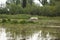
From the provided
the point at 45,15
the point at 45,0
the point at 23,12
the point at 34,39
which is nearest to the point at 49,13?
the point at 45,15

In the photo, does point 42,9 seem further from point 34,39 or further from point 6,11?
point 34,39

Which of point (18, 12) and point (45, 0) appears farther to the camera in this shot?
point (45, 0)

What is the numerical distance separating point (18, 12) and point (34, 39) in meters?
23.1

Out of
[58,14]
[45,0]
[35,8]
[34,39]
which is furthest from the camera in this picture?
[45,0]

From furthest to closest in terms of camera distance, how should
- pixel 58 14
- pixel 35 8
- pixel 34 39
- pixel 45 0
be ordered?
pixel 45 0 < pixel 35 8 < pixel 58 14 < pixel 34 39

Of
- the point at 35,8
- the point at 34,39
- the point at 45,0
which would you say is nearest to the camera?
the point at 34,39

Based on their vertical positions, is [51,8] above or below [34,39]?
below

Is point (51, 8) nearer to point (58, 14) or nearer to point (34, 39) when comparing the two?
point (58, 14)

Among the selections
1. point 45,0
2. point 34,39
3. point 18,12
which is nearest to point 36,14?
point 18,12

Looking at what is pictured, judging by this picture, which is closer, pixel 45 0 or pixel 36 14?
pixel 36 14

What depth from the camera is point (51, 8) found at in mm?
31938

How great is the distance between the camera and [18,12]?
109 feet

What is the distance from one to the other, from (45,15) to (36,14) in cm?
141

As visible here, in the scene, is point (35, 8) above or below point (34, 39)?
below
